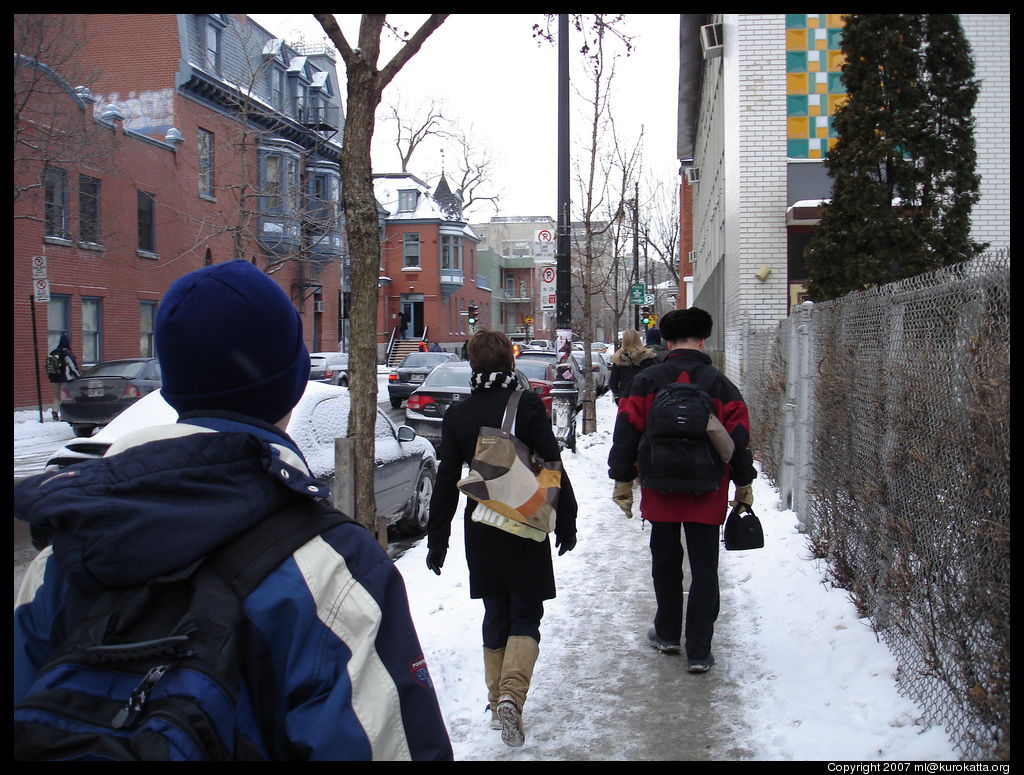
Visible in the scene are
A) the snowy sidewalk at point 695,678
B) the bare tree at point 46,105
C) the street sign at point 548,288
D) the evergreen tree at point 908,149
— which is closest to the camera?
the snowy sidewalk at point 695,678

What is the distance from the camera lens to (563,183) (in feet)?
49.1

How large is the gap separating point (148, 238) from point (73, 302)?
4.68 m

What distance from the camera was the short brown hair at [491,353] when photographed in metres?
4.33

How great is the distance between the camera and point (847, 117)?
1051 centimetres

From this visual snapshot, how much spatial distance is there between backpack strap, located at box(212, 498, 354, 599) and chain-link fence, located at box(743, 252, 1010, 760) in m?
2.45

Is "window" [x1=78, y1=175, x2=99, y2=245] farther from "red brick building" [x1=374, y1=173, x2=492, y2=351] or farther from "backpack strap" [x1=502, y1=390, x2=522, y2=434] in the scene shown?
"red brick building" [x1=374, y1=173, x2=492, y2=351]

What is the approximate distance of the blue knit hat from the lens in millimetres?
1591

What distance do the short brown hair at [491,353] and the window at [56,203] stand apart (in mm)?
22149

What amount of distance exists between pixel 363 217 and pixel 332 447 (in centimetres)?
280

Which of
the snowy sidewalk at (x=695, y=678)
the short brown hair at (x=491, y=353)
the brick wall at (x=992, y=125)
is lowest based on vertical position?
the snowy sidewalk at (x=695, y=678)

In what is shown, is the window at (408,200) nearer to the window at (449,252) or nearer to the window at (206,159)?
the window at (449,252)

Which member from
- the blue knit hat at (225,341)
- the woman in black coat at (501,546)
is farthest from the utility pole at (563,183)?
the blue knit hat at (225,341)

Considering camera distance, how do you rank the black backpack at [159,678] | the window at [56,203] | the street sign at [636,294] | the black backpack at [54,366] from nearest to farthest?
the black backpack at [159,678], the black backpack at [54,366], the window at [56,203], the street sign at [636,294]

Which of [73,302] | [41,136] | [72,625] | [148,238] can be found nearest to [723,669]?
[72,625]
